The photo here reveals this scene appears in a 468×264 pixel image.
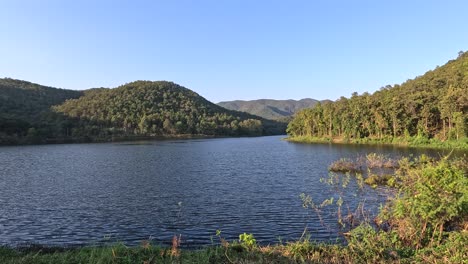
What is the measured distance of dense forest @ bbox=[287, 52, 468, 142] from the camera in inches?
3083

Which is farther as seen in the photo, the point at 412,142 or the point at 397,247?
the point at 412,142

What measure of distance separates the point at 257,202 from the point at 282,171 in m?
19.2

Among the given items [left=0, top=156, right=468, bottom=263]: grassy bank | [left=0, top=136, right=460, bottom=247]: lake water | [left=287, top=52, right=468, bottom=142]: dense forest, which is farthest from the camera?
[left=287, top=52, right=468, bottom=142]: dense forest

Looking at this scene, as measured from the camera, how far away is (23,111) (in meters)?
182

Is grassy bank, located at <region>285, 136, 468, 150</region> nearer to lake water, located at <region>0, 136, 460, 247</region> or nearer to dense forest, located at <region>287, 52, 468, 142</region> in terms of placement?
dense forest, located at <region>287, 52, 468, 142</region>

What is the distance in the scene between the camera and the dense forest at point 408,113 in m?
78.3

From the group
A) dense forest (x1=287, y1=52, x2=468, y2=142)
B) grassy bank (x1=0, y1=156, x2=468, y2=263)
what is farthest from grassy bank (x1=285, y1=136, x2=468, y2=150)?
grassy bank (x1=0, y1=156, x2=468, y2=263)

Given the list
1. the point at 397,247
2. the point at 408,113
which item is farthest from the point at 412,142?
the point at 397,247

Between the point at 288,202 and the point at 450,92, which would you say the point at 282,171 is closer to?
the point at 288,202

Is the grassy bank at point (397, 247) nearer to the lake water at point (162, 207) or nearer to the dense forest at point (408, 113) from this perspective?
the lake water at point (162, 207)

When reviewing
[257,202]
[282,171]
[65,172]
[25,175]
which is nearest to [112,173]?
[65,172]

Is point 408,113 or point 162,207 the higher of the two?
point 408,113

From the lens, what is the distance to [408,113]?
93062 millimetres

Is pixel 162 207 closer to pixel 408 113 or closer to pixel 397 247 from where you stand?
pixel 397 247
